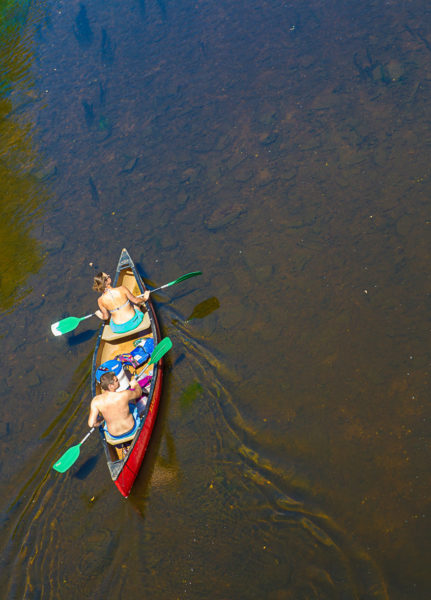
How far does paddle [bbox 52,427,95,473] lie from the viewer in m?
8.52

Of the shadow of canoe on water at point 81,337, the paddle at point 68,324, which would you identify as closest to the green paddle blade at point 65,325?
the paddle at point 68,324

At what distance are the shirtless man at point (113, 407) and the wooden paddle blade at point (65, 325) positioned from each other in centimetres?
283

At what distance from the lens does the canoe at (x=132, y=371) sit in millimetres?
8165

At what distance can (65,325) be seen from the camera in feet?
36.0

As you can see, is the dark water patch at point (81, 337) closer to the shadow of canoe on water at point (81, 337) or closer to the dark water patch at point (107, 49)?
the shadow of canoe on water at point (81, 337)

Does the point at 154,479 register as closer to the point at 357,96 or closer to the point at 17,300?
the point at 17,300

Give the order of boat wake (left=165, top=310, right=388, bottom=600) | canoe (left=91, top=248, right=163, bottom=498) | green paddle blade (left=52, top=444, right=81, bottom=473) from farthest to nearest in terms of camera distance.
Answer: green paddle blade (left=52, top=444, right=81, bottom=473) < canoe (left=91, top=248, right=163, bottom=498) < boat wake (left=165, top=310, right=388, bottom=600)

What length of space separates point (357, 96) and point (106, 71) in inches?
387

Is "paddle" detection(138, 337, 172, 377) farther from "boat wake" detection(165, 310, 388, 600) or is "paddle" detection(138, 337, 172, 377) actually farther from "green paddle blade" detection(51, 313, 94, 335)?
"green paddle blade" detection(51, 313, 94, 335)

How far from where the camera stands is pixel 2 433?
394 inches

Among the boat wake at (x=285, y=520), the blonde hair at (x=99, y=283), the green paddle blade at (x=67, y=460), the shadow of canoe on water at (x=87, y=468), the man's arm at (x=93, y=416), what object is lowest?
the boat wake at (x=285, y=520)

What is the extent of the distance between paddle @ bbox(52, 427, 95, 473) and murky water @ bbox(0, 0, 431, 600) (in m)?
0.43

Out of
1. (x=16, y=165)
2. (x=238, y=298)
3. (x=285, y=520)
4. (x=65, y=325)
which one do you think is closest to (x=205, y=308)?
(x=238, y=298)

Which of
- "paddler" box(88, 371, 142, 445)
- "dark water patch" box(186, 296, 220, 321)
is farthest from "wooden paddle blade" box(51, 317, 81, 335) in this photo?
"paddler" box(88, 371, 142, 445)
